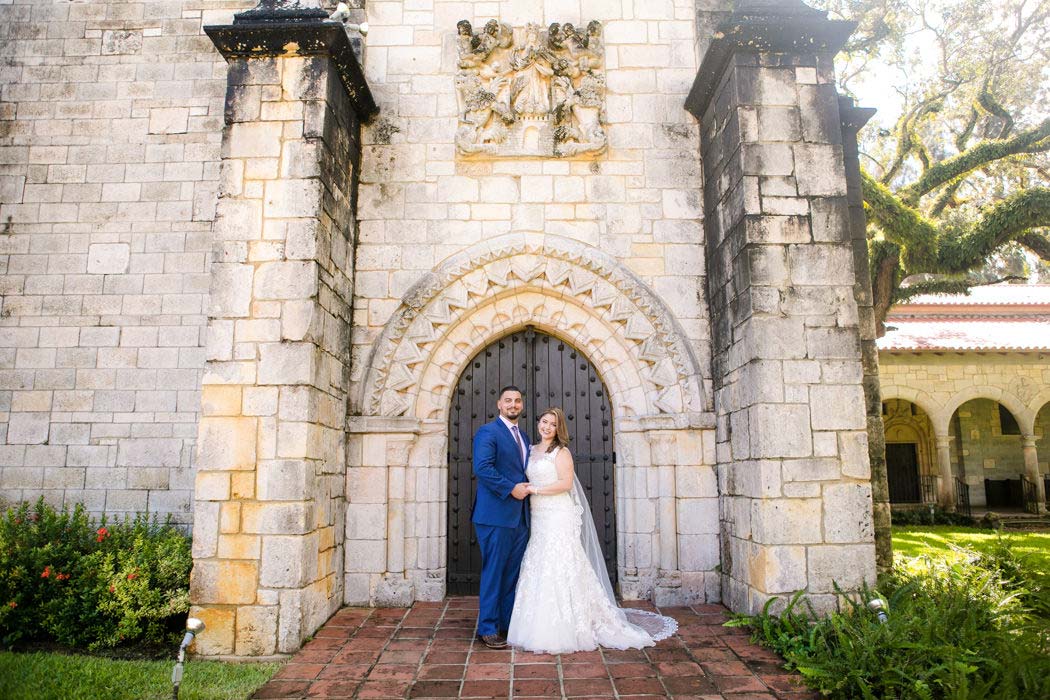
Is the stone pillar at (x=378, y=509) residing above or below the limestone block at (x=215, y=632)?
above

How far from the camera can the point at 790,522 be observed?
427 centimetres

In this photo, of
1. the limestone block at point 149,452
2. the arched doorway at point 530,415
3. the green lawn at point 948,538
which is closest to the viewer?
the arched doorway at point 530,415

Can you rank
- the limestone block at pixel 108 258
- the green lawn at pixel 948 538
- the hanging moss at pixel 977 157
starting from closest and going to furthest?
the limestone block at pixel 108 258, the green lawn at pixel 948 538, the hanging moss at pixel 977 157

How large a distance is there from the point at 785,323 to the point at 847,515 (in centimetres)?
131

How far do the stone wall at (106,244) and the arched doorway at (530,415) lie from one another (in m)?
2.28

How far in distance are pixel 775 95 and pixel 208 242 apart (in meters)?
4.85

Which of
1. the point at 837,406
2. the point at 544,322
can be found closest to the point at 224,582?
the point at 544,322

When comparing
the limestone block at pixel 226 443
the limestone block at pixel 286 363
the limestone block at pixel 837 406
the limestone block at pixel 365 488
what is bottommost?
the limestone block at pixel 365 488

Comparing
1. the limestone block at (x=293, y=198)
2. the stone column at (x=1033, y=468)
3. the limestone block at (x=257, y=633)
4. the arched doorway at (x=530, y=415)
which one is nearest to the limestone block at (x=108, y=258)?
the limestone block at (x=293, y=198)

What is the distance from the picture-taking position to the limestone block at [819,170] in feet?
15.4

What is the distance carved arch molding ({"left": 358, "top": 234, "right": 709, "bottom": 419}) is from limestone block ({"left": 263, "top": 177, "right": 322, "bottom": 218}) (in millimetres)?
1140

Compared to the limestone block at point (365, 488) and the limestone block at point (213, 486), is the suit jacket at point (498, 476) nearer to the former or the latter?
the limestone block at point (365, 488)

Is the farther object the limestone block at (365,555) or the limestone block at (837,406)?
the limestone block at (365,555)

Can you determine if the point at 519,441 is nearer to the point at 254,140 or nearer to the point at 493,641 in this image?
the point at 493,641
